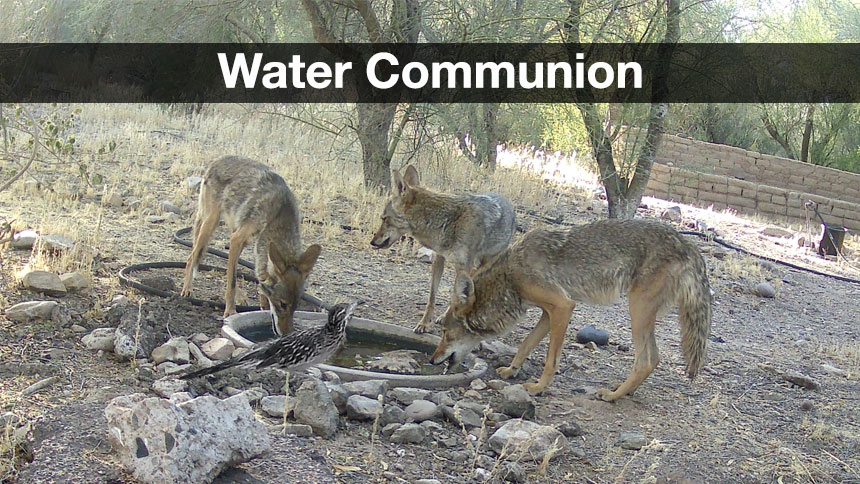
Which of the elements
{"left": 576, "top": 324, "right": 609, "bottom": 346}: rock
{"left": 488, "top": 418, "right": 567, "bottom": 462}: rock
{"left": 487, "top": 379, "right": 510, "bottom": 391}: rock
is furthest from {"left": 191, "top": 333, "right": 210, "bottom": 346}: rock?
{"left": 576, "top": 324, "right": 609, "bottom": 346}: rock

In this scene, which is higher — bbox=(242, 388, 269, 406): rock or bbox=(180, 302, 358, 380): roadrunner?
bbox=(180, 302, 358, 380): roadrunner

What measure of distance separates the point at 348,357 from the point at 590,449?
2.53 m

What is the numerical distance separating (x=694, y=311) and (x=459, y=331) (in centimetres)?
206

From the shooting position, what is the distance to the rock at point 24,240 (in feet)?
29.5

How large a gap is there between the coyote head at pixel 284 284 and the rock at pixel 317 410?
72.3 inches

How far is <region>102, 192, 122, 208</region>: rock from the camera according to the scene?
12089mm

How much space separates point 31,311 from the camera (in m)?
7.02

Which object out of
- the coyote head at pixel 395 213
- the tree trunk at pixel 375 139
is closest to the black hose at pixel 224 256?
the coyote head at pixel 395 213

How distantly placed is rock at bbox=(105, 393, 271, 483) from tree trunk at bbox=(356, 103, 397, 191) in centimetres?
1023

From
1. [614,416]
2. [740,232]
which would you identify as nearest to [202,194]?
[614,416]

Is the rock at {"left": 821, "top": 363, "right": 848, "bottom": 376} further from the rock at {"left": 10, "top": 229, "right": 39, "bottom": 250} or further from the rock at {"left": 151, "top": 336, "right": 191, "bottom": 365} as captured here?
the rock at {"left": 10, "top": 229, "right": 39, "bottom": 250}

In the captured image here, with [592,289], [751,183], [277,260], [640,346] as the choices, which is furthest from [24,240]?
[751,183]

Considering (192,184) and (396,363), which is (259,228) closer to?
(396,363)

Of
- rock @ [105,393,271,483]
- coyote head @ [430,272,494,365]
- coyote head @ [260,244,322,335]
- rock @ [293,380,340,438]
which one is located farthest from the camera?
coyote head @ [260,244,322,335]
